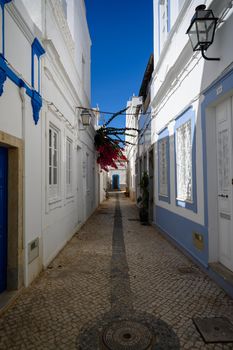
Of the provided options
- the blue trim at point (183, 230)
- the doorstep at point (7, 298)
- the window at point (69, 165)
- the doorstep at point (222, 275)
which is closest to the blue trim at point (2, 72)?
the doorstep at point (7, 298)

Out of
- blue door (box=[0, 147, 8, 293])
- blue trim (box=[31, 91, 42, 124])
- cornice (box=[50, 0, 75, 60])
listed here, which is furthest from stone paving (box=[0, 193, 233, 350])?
cornice (box=[50, 0, 75, 60])

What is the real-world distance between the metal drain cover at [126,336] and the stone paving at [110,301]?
7cm

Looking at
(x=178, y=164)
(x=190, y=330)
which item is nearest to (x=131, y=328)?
(x=190, y=330)

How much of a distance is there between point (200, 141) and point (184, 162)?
3.97ft

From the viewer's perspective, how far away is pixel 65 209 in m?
6.25

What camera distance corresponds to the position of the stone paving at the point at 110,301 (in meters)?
2.44

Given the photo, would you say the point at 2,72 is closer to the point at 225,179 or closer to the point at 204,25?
the point at 204,25

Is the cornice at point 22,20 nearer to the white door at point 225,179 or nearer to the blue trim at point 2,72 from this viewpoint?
the blue trim at point 2,72

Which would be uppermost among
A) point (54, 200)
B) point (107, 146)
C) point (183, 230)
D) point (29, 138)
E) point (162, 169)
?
point (107, 146)

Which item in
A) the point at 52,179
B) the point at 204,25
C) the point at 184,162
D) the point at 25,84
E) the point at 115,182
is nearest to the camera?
the point at 204,25

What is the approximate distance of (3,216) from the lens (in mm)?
3318

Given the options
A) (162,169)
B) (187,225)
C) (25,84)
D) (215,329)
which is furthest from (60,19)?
(215,329)

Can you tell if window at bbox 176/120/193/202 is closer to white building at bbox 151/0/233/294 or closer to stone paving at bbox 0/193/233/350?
white building at bbox 151/0/233/294

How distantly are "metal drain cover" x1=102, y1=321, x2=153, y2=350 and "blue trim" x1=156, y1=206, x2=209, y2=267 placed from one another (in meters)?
1.95
